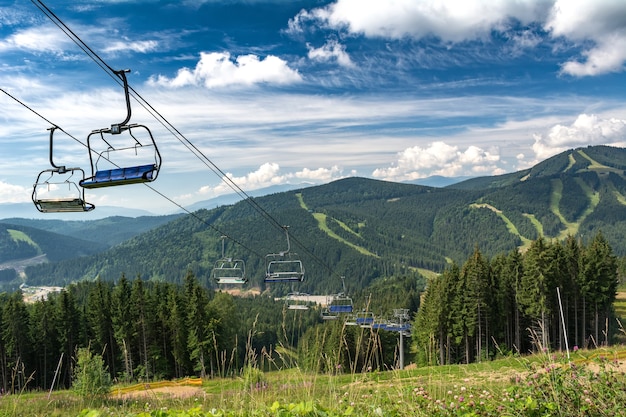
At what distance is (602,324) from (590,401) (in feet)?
161

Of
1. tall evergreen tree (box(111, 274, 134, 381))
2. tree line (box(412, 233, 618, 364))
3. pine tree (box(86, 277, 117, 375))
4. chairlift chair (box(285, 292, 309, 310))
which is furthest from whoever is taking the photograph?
pine tree (box(86, 277, 117, 375))

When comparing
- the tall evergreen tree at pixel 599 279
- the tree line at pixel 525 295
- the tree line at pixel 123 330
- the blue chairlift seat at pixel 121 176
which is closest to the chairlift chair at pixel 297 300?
the blue chairlift seat at pixel 121 176

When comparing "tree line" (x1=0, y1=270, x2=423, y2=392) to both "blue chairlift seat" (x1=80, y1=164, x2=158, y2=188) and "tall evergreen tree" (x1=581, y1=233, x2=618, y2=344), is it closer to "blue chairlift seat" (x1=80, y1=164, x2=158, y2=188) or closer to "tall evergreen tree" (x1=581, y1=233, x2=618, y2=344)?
"tall evergreen tree" (x1=581, y1=233, x2=618, y2=344)

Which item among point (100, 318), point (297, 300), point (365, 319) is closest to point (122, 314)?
point (100, 318)

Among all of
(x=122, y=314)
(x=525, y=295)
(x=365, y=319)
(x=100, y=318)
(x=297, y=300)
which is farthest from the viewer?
(x=100, y=318)

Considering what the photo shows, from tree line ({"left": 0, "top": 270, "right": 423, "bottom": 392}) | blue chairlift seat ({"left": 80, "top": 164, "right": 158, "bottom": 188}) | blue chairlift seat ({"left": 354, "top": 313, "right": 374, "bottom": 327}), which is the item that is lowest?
tree line ({"left": 0, "top": 270, "right": 423, "bottom": 392})

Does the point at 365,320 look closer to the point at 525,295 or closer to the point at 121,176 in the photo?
the point at 121,176

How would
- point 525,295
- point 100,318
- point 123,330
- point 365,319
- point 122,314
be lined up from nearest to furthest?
point 365,319, point 525,295, point 123,330, point 122,314, point 100,318

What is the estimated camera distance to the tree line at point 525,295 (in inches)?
1603

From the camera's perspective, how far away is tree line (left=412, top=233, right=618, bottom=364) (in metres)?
40.7

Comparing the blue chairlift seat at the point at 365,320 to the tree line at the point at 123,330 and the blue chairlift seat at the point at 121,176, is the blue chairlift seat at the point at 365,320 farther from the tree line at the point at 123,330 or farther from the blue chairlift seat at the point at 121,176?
the tree line at the point at 123,330

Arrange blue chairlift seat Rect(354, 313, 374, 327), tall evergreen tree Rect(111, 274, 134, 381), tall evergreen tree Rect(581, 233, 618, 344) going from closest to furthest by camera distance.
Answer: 1. blue chairlift seat Rect(354, 313, 374, 327)
2. tall evergreen tree Rect(581, 233, 618, 344)
3. tall evergreen tree Rect(111, 274, 134, 381)

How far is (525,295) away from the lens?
41.0 metres

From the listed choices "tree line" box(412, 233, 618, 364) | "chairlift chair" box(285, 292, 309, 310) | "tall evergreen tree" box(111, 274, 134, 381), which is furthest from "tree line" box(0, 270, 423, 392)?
"chairlift chair" box(285, 292, 309, 310)
